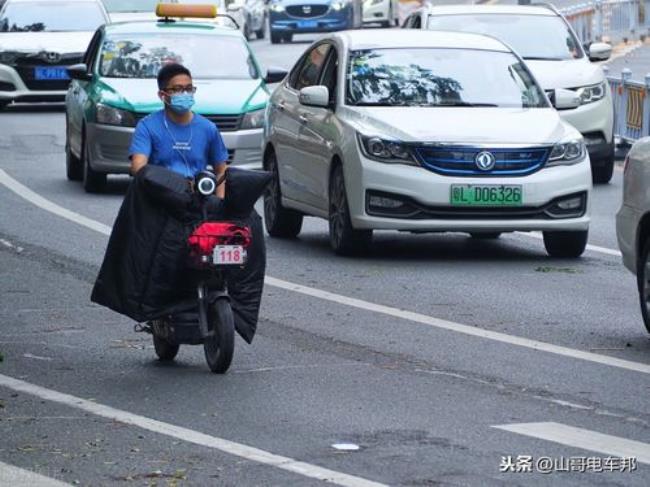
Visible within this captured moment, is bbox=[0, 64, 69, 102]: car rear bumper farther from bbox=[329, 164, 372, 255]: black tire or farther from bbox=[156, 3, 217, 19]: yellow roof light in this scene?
bbox=[329, 164, 372, 255]: black tire

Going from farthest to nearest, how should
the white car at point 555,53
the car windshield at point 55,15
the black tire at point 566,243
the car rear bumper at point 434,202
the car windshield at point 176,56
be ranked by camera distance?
the car windshield at point 55,15, the white car at point 555,53, the car windshield at point 176,56, the black tire at point 566,243, the car rear bumper at point 434,202

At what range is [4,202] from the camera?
1898 cm

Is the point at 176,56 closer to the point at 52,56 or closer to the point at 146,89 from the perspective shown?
the point at 146,89

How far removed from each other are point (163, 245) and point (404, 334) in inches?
77.0

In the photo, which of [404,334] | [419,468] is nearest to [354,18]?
[404,334]

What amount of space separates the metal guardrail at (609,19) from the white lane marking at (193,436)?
113ft

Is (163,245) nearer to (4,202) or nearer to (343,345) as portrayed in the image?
(343,345)

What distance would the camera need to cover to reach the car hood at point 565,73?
21.4 meters

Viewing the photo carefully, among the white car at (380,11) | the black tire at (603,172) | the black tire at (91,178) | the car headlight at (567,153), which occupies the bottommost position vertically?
the white car at (380,11)

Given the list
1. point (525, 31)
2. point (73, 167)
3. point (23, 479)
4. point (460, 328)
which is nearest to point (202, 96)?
point (73, 167)

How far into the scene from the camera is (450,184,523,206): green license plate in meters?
14.6

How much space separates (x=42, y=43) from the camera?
99.1 ft

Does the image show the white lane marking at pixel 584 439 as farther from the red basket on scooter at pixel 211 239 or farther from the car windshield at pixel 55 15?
the car windshield at pixel 55 15

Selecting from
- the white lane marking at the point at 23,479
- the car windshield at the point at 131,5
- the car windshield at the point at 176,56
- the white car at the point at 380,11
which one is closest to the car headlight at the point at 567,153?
the car windshield at the point at 176,56
